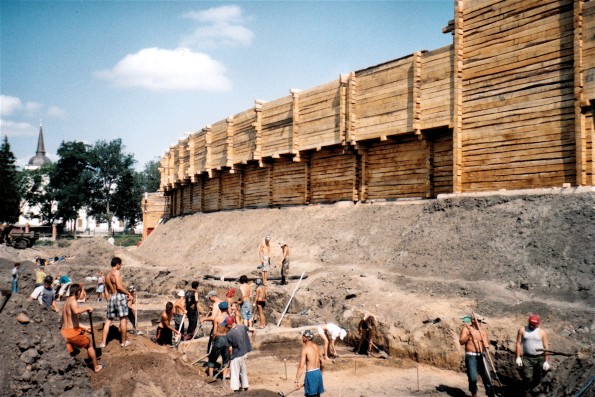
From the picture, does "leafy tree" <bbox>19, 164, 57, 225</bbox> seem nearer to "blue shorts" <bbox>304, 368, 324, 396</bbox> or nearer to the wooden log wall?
the wooden log wall

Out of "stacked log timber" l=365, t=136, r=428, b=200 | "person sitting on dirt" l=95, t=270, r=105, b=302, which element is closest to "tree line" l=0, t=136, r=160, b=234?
"person sitting on dirt" l=95, t=270, r=105, b=302

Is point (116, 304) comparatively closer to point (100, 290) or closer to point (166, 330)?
point (166, 330)

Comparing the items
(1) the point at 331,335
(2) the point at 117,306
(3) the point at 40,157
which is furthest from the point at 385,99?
(3) the point at 40,157

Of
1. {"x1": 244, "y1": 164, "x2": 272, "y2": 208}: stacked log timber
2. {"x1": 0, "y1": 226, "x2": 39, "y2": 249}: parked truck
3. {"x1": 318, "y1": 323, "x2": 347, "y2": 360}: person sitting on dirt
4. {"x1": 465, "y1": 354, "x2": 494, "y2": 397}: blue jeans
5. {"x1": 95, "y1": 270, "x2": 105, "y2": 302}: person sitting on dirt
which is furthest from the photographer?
{"x1": 0, "y1": 226, "x2": 39, "y2": 249}: parked truck

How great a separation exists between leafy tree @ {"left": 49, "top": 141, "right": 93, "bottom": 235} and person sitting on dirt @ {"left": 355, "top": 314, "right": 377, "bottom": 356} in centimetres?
6268

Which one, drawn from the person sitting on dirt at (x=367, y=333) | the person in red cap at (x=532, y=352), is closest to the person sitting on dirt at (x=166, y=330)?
the person sitting on dirt at (x=367, y=333)

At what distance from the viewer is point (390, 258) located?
15.9 meters

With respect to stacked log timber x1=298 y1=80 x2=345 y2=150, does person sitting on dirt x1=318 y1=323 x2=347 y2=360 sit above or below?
below

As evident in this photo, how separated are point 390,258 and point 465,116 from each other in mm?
5050

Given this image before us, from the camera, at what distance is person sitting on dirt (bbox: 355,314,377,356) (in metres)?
12.0

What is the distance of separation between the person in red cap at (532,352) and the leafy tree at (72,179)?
66.8 meters

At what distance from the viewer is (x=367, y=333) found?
1212 centimetres

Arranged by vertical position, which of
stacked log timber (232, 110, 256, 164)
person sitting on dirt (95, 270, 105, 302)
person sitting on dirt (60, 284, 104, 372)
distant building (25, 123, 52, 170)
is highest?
distant building (25, 123, 52, 170)

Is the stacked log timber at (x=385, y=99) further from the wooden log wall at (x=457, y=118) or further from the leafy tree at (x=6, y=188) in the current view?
the leafy tree at (x=6, y=188)
